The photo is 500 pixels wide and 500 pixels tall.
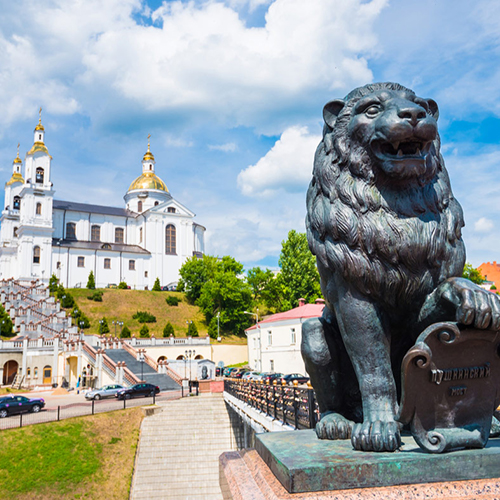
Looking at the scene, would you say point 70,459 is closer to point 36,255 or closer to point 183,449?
point 183,449

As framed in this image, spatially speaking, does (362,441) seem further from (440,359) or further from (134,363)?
(134,363)

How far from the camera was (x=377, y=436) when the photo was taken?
2.28 metres

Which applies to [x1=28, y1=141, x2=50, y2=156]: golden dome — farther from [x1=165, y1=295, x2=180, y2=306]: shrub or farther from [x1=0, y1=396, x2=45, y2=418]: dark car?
[x1=0, y1=396, x2=45, y2=418]: dark car

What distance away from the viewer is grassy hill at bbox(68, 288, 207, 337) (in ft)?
169

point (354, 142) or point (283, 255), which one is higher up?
point (283, 255)

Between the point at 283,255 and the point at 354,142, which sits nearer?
the point at 354,142

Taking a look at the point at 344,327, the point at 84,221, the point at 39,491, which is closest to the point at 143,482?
the point at 39,491

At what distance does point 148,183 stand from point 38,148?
57.3 feet

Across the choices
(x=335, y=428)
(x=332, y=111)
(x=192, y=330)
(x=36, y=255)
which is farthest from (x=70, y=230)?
(x=335, y=428)

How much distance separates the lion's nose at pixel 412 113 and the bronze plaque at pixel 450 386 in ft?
3.54

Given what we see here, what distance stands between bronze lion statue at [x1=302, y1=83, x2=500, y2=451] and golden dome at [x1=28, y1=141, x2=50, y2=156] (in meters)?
70.7

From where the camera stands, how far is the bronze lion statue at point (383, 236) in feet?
8.09

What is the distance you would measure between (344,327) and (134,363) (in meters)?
36.2

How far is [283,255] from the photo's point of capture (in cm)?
5034
